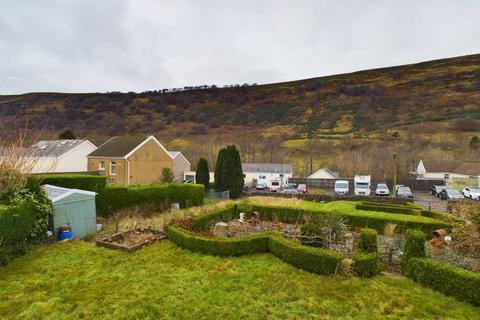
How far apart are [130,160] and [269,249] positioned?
22274 mm

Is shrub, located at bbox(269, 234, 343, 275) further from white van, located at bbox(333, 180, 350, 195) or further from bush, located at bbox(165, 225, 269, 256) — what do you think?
white van, located at bbox(333, 180, 350, 195)

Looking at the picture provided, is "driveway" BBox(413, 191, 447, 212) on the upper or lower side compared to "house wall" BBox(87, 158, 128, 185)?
lower

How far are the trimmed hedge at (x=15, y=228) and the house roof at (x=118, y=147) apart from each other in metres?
19.1

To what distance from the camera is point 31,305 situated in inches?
306

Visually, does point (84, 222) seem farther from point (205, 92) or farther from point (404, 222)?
point (205, 92)

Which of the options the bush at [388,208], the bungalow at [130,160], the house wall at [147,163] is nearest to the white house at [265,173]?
the house wall at [147,163]

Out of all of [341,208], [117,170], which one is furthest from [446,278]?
[117,170]

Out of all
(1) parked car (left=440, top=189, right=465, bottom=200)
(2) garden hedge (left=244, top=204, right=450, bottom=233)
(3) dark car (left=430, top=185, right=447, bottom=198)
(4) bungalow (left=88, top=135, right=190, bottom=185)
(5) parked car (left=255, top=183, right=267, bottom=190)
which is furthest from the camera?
(5) parked car (left=255, top=183, right=267, bottom=190)

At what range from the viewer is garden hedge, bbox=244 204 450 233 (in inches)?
647

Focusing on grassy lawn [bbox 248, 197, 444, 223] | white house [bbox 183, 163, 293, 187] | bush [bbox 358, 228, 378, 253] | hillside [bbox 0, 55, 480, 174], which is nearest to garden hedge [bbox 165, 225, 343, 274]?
bush [bbox 358, 228, 378, 253]

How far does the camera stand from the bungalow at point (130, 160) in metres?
30.4

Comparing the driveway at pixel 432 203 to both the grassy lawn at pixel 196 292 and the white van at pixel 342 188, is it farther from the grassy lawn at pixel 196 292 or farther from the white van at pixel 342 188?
the grassy lawn at pixel 196 292

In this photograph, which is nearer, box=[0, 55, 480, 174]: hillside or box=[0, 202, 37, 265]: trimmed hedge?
box=[0, 202, 37, 265]: trimmed hedge

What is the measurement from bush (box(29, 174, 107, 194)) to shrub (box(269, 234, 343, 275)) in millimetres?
11612
